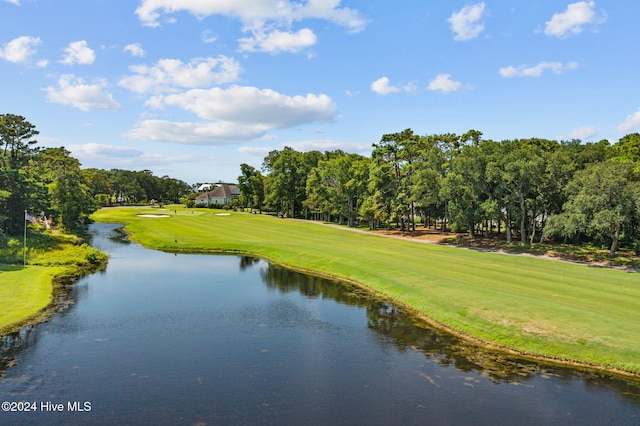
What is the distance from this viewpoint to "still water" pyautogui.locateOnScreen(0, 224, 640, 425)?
46.1 feet

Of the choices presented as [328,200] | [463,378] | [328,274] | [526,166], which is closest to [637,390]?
[463,378]

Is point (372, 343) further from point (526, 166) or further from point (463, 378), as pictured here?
point (526, 166)

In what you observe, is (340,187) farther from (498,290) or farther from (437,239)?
(498,290)

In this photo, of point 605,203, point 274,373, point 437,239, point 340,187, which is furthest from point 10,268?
point 340,187

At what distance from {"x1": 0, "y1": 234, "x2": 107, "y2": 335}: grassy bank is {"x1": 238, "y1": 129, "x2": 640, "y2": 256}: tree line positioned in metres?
45.4

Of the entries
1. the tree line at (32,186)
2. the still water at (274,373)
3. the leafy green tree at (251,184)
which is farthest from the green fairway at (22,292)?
the leafy green tree at (251,184)

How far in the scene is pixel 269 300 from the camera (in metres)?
30.0

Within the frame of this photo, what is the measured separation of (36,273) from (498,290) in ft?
117

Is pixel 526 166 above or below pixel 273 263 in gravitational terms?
above

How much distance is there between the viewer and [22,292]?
27.8m

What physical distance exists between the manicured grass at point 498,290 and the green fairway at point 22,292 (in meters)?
22.2

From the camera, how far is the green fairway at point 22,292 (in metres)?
23.5

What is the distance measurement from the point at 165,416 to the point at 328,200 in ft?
264

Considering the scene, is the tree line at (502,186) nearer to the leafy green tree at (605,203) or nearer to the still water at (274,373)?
the leafy green tree at (605,203)
